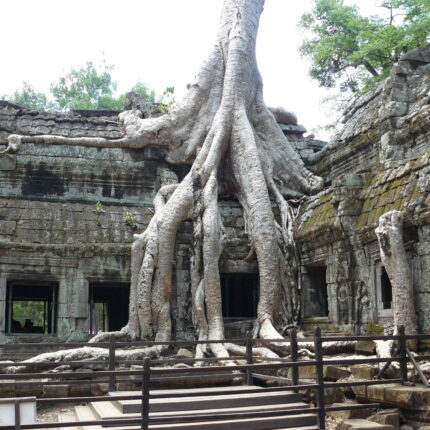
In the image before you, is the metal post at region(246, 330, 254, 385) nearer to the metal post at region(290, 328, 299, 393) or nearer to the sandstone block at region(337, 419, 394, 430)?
the metal post at region(290, 328, 299, 393)

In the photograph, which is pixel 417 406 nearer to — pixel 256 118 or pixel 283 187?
pixel 283 187

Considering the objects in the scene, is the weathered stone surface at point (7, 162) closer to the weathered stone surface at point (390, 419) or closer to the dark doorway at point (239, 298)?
the dark doorway at point (239, 298)

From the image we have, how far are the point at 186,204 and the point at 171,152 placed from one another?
71.1 inches

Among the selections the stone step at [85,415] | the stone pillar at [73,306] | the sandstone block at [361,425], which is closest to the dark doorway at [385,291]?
the sandstone block at [361,425]

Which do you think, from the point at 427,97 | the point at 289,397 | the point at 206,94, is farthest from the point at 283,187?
the point at 289,397

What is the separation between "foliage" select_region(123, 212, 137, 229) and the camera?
949 centimetres

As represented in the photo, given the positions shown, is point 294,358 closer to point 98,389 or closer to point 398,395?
point 398,395

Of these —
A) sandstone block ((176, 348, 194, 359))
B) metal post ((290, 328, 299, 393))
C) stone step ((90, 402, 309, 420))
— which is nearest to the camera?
stone step ((90, 402, 309, 420))

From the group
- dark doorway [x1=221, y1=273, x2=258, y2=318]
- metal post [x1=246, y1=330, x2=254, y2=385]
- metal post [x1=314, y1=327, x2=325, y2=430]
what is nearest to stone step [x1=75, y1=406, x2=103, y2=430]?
metal post [x1=246, y1=330, x2=254, y2=385]

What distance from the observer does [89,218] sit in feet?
31.0

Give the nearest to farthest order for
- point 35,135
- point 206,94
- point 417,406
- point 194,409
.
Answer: point 417,406 → point 194,409 → point 35,135 → point 206,94

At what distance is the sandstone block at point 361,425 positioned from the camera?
4450 millimetres

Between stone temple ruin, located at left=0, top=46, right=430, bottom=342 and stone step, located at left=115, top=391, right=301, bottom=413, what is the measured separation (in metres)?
1.83

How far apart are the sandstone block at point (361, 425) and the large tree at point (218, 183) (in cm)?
309
